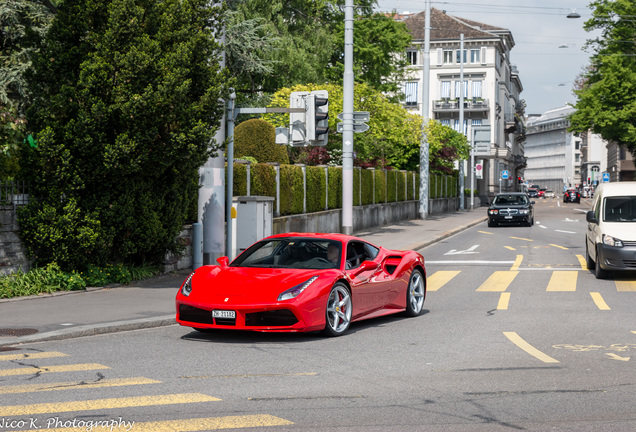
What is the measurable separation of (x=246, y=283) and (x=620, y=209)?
1050cm

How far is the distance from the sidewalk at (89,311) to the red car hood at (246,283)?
4.53 feet

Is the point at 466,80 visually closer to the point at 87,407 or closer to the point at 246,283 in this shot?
the point at 246,283

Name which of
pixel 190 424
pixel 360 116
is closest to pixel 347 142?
pixel 360 116

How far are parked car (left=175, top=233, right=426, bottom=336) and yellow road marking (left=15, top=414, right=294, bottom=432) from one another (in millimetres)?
3587

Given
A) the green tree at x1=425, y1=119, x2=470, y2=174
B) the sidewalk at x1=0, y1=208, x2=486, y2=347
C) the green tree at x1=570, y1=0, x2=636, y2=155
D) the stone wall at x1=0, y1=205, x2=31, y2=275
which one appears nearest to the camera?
the sidewalk at x1=0, y1=208, x2=486, y2=347

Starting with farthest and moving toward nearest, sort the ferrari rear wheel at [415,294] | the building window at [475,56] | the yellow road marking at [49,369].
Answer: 1. the building window at [475,56]
2. the ferrari rear wheel at [415,294]
3. the yellow road marking at [49,369]

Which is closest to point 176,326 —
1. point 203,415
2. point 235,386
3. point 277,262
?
point 277,262

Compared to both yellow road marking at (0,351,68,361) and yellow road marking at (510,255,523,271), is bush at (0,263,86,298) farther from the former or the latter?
yellow road marking at (510,255,523,271)

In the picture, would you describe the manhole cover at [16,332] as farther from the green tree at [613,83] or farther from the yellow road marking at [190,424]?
the green tree at [613,83]

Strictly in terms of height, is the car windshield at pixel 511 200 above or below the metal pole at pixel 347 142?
below

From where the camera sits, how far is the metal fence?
44.7ft

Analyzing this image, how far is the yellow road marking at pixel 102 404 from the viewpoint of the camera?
19.9 ft

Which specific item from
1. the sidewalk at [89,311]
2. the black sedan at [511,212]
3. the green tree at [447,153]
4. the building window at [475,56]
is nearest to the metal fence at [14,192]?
the sidewalk at [89,311]

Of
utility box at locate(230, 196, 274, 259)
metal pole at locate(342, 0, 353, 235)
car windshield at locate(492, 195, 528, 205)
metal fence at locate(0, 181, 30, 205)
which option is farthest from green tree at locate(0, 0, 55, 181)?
car windshield at locate(492, 195, 528, 205)
